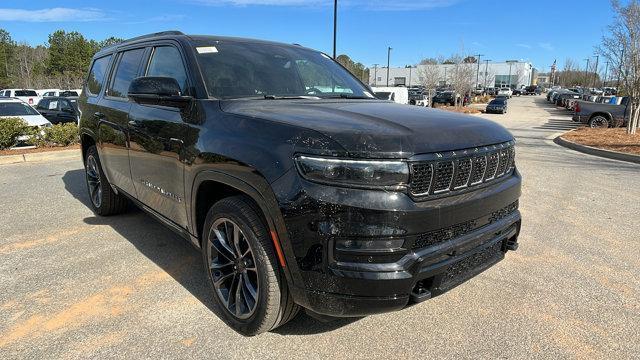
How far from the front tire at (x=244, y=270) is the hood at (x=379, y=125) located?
61 cm

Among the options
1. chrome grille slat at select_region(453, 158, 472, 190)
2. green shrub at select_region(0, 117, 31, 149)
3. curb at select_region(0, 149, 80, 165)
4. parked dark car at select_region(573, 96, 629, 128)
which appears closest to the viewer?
chrome grille slat at select_region(453, 158, 472, 190)

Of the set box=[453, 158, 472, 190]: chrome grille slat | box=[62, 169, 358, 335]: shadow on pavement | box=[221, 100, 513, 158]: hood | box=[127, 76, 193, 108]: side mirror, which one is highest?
box=[127, 76, 193, 108]: side mirror

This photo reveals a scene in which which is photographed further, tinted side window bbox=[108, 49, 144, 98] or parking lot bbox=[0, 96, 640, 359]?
tinted side window bbox=[108, 49, 144, 98]

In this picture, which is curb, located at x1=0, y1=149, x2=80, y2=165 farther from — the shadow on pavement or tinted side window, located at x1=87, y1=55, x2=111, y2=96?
tinted side window, located at x1=87, y1=55, x2=111, y2=96

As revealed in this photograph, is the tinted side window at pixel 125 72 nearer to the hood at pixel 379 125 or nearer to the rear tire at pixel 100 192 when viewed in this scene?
the rear tire at pixel 100 192

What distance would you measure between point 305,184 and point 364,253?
1.47 feet

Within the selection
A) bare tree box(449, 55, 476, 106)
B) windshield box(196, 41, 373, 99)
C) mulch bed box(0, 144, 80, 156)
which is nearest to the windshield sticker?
windshield box(196, 41, 373, 99)

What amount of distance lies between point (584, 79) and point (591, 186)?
115663 millimetres

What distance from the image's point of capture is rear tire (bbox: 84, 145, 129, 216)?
529 cm

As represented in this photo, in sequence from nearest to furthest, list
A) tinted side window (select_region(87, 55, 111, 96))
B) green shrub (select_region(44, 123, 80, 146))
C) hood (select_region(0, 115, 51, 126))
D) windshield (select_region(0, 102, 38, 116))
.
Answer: tinted side window (select_region(87, 55, 111, 96)), green shrub (select_region(44, 123, 80, 146)), hood (select_region(0, 115, 51, 126)), windshield (select_region(0, 102, 38, 116))

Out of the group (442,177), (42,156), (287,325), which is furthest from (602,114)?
(287,325)

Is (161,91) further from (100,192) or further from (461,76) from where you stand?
(461,76)

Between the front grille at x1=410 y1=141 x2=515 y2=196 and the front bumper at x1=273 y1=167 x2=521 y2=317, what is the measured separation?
8 centimetres

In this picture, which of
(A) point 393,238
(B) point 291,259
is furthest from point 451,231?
(B) point 291,259
